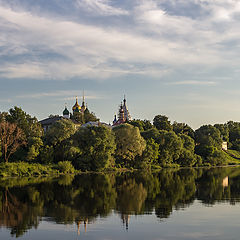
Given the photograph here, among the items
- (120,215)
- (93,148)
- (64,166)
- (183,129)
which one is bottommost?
(120,215)

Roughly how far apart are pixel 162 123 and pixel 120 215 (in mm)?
105057

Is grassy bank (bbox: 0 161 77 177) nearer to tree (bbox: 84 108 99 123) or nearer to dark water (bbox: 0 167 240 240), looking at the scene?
dark water (bbox: 0 167 240 240)

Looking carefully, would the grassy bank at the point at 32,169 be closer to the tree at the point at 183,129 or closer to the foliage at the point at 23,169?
the foliage at the point at 23,169

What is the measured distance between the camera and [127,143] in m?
76.5

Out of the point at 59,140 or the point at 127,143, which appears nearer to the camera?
the point at 59,140

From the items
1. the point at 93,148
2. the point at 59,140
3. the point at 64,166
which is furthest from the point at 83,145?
the point at 64,166

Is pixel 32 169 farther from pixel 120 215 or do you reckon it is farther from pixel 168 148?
pixel 168 148

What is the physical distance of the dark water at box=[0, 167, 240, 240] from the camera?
19.6 m

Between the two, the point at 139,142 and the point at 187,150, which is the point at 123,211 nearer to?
the point at 139,142

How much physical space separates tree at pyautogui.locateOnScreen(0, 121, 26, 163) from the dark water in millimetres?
26700

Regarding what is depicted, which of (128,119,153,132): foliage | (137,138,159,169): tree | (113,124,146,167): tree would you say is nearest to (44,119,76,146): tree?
(113,124,146,167): tree

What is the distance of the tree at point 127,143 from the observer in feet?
250

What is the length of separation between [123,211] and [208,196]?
11708mm

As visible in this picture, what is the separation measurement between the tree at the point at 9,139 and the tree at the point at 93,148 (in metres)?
9.95
